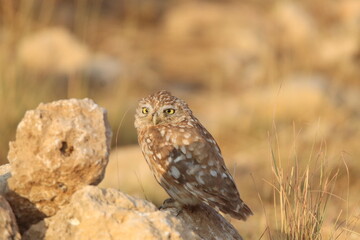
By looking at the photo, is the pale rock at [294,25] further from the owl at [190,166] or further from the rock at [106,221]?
the rock at [106,221]

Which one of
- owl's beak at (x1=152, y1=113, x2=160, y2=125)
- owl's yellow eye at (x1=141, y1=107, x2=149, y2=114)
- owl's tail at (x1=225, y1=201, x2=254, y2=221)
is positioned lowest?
owl's tail at (x1=225, y1=201, x2=254, y2=221)

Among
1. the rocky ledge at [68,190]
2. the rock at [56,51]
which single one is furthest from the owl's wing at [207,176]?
the rock at [56,51]

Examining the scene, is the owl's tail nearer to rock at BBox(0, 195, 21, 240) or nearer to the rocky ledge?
the rocky ledge

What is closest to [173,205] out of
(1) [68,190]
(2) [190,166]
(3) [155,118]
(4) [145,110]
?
(2) [190,166]

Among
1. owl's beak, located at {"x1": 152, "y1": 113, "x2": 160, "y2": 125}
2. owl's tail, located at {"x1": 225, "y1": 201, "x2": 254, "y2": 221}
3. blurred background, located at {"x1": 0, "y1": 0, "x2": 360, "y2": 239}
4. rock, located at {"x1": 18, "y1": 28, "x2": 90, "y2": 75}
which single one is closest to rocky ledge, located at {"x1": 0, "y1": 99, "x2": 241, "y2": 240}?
owl's tail, located at {"x1": 225, "y1": 201, "x2": 254, "y2": 221}

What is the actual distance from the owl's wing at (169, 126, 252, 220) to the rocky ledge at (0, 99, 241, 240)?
617mm

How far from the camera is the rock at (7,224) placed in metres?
3.18

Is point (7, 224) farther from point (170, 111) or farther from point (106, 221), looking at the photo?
point (170, 111)

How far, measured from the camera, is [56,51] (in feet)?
46.8

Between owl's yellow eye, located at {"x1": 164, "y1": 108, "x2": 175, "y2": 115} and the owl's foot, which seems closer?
the owl's foot

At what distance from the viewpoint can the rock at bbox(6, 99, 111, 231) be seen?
3414 mm

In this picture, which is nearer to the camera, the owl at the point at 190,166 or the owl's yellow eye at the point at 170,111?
the owl at the point at 190,166

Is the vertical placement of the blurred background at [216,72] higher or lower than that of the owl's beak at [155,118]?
lower

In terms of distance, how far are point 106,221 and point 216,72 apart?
11.9 metres
